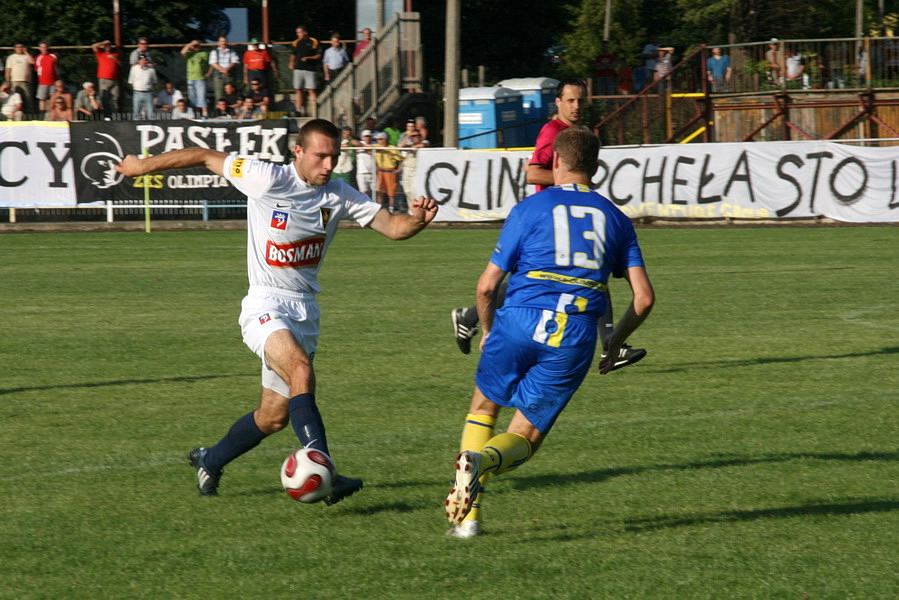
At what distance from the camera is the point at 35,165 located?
24766 millimetres

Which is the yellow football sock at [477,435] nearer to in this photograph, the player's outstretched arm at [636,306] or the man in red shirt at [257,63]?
the player's outstretched arm at [636,306]

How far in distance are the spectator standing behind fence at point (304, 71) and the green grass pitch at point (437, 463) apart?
16.6m

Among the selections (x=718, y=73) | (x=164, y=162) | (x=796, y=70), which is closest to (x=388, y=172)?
(x=718, y=73)

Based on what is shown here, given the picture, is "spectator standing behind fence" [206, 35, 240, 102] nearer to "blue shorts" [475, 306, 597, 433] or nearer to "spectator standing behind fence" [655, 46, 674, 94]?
"spectator standing behind fence" [655, 46, 674, 94]

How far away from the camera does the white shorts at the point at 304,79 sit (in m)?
30.2

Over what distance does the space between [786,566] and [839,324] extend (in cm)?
762

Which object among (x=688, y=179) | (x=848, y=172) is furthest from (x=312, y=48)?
(x=848, y=172)

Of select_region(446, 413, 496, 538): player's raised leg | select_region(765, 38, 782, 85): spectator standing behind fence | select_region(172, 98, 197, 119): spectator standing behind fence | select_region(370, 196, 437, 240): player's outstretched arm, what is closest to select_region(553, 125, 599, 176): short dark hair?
select_region(370, 196, 437, 240): player's outstretched arm

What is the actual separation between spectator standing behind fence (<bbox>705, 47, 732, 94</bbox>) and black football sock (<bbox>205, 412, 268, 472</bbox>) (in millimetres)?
27154

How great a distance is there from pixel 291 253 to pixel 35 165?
20.4m

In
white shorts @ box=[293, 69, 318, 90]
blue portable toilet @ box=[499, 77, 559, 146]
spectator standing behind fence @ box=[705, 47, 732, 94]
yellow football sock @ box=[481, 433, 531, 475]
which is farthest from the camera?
blue portable toilet @ box=[499, 77, 559, 146]

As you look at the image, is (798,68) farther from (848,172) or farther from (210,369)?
(210,369)

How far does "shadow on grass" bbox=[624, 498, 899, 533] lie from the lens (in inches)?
221

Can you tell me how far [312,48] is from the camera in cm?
3003
